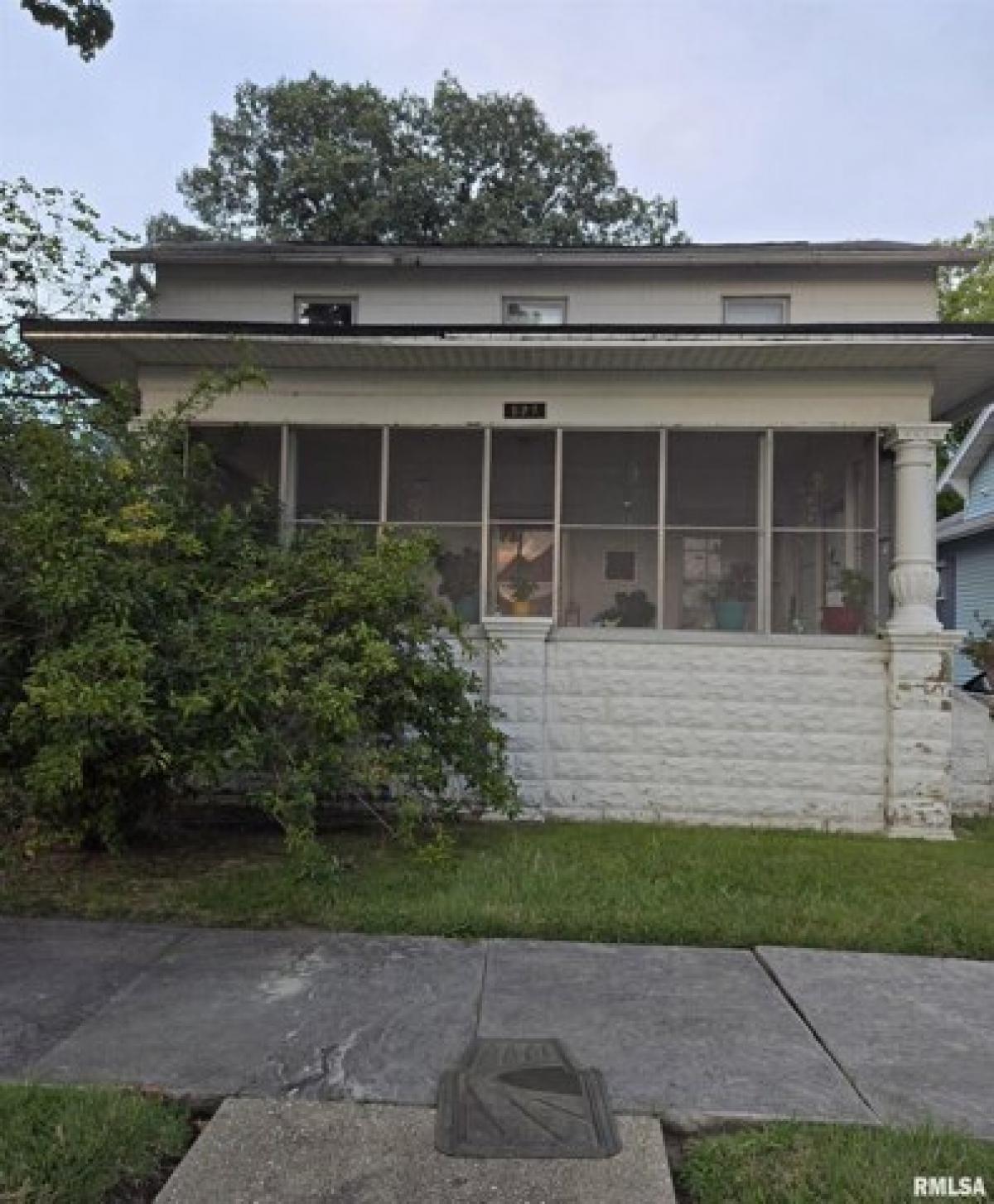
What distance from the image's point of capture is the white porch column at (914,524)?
7.55 meters

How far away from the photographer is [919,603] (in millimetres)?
7559

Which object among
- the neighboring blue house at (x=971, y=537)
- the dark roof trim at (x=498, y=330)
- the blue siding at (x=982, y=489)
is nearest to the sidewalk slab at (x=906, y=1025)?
the dark roof trim at (x=498, y=330)

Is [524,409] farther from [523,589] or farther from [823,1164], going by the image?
[823,1164]

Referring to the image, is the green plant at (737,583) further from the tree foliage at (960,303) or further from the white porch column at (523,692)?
the tree foliage at (960,303)

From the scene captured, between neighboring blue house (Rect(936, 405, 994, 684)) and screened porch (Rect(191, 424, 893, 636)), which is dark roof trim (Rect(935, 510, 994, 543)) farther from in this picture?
screened porch (Rect(191, 424, 893, 636))

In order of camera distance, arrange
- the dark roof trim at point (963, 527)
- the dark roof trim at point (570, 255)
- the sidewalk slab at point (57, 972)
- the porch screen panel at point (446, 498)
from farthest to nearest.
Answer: the dark roof trim at point (963, 527) < the dark roof trim at point (570, 255) < the porch screen panel at point (446, 498) < the sidewalk slab at point (57, 972)

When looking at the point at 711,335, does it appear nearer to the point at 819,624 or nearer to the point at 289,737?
the point at 819,624

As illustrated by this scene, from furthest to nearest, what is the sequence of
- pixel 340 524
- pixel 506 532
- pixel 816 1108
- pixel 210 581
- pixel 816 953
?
pixel 506 532 < pixel 340 524 < pixel 210 581 < pixel 816 953 < pixel 816 1108

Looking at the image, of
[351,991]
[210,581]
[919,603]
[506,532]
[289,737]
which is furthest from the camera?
[506,532]

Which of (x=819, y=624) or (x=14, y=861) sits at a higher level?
(x=819, y=624)

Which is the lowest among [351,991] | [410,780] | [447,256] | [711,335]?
[351,991]

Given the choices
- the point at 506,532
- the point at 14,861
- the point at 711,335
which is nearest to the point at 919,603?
the point at 711,335

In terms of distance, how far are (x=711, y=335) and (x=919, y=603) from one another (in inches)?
108

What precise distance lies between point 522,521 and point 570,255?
15.8 feet
